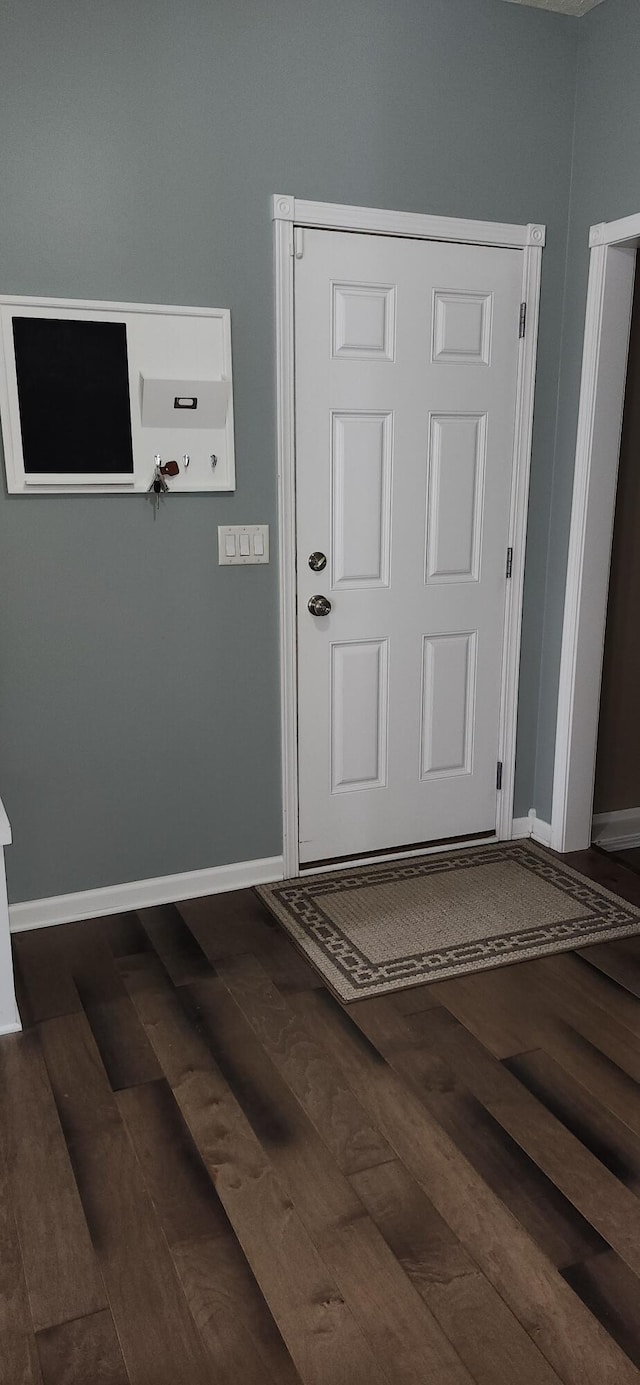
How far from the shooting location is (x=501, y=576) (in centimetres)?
332

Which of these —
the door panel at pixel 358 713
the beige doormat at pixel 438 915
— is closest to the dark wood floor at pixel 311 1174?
the beige doormat at pixel 438 915

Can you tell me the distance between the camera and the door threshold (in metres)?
3.26

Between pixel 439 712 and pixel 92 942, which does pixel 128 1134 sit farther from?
pixel 439 712

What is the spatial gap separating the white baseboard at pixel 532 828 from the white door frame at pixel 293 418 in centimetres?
6

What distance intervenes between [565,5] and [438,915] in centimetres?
278

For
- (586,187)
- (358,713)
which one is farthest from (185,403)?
(586,187)

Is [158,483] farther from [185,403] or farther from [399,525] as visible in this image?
[399,525]

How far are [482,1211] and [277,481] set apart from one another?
1997mm

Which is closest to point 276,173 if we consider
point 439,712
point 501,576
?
point 501,576

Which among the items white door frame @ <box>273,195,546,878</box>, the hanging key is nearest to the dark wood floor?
white door frame @ <box>273,195,546,878</box>

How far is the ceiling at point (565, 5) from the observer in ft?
9.53

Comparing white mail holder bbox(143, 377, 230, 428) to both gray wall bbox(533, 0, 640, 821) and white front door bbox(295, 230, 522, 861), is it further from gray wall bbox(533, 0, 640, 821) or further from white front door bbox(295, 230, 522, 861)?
gray wall bbox(533, 0, 640, 821)

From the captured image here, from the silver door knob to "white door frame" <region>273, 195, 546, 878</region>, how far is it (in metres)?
0.06

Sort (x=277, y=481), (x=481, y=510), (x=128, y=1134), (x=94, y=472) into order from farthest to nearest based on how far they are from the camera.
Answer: (x=481, y=510) → (x=277, y=481) → (x=94, y=472) → (x=128, y=1134)
